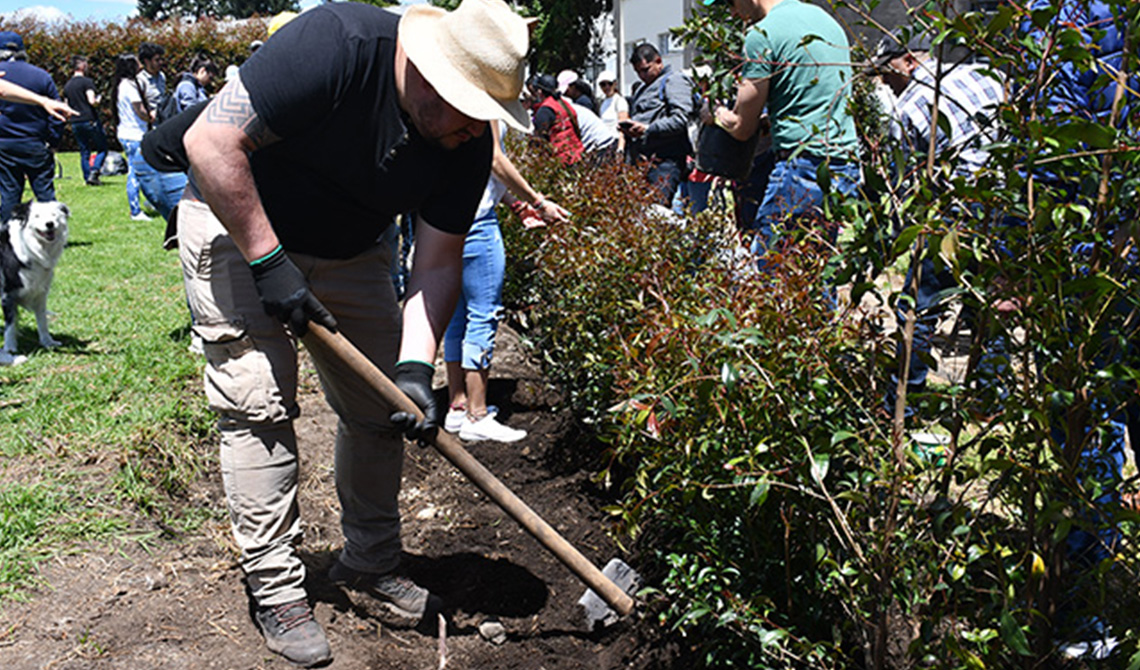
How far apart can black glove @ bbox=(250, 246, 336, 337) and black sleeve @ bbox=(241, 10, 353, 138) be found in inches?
13.8

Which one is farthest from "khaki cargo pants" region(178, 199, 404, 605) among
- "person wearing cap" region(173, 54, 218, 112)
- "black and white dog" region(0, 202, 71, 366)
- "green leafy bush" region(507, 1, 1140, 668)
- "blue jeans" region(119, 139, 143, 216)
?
"blue jeans" region(119, 139, 143, 216)

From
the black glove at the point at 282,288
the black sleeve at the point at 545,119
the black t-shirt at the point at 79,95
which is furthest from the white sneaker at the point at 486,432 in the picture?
the black t-shirt at the point at 79,95

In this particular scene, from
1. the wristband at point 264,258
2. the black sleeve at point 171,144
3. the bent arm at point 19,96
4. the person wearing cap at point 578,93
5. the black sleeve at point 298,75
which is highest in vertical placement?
the black sleeve at point 298,75

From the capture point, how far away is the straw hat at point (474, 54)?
2604 millimetres

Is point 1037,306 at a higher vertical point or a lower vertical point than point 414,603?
higher

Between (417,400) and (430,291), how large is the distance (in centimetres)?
38

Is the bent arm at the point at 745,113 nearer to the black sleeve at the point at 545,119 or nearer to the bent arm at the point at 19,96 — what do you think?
the bent arm at the point at 19,96

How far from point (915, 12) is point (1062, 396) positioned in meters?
0.81

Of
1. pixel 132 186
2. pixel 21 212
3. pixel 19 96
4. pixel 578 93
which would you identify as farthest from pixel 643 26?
pixel 19 96

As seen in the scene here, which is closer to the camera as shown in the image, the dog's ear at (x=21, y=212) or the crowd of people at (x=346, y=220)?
the crowd of people at (x=346, y=220)

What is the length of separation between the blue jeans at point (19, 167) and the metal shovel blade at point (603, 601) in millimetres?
6881

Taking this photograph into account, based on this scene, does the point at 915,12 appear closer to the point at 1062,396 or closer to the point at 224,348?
the point at 1062,396

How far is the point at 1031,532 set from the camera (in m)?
1.86

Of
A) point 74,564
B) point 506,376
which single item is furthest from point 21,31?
point 74,564
